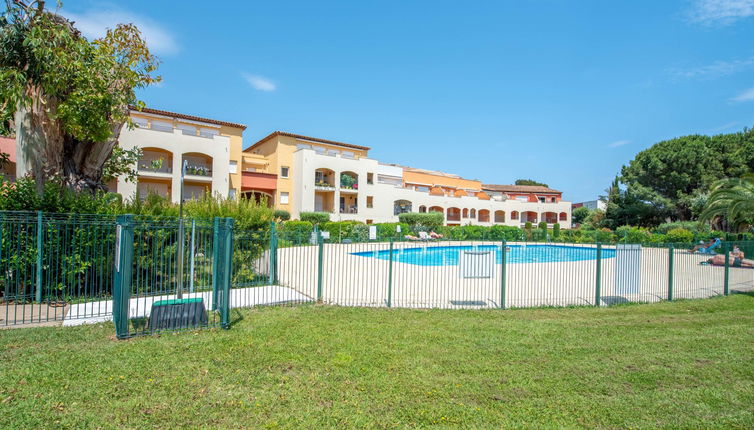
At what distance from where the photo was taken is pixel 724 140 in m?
42.7

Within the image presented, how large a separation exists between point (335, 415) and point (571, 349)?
3.80 m

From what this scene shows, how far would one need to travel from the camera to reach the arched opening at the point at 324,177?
35.5 m

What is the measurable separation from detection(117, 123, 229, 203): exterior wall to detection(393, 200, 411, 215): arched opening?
18031mm

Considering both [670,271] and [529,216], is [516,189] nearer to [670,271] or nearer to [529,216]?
[529,216]

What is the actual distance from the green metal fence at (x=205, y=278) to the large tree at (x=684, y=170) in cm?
3500

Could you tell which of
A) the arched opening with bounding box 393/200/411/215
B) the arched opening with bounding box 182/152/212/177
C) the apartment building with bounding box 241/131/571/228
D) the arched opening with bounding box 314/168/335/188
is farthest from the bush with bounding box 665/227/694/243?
the arched opening with bounding box 182/152/212/177

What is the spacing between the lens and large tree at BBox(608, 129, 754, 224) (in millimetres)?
40094

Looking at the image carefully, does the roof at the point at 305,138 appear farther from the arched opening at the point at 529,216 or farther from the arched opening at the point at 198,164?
the arched opening at the point at 529,216

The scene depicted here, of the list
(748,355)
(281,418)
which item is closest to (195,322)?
(281,418)

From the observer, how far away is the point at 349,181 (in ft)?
120

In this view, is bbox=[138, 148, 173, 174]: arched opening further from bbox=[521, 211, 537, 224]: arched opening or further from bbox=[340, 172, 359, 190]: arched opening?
bbox=[521, 211, 537, 224]: arched opening

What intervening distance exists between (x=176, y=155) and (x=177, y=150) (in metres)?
0.38

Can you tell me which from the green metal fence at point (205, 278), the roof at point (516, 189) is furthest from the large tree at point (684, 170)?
the green metal fence at point (205, 278)

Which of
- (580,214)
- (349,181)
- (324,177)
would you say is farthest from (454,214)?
(580,214)
